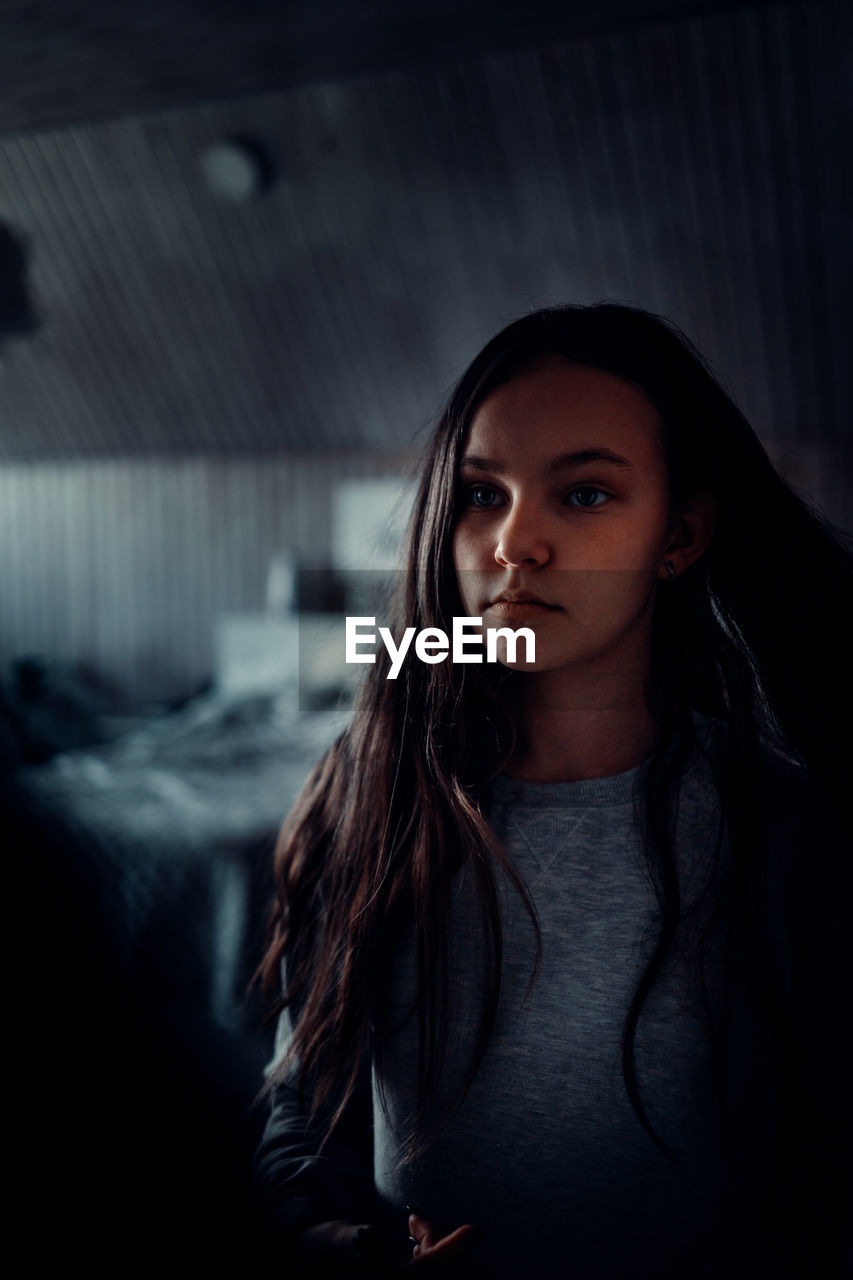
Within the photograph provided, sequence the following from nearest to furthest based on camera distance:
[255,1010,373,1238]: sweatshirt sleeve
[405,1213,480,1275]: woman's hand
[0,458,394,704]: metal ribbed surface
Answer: [405,1213,480,1275]: woman's hand → [255,1010,373,1238]: sweatshirt sleeve → [0,458,394,704]: metal ribbed surface

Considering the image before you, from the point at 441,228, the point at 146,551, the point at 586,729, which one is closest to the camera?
the point at 586,729

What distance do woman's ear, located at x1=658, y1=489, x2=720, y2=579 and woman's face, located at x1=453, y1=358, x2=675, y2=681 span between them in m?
0.03

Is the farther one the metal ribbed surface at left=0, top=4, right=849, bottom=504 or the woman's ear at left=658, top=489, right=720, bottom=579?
the metal ribbed surface at left=0, top=4, right=849, bottom=504

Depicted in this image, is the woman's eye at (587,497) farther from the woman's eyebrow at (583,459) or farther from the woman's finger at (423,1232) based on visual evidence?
the woman's finger at (423,1232)

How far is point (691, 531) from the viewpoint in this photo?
0.78 metres

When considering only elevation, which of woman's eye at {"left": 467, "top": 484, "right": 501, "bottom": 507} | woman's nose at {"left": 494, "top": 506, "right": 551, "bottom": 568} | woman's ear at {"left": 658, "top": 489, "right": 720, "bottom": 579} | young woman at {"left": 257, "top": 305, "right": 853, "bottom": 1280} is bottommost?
young woman at {"left": 257, "top": 305, "right": 853, "bottom": 1280}

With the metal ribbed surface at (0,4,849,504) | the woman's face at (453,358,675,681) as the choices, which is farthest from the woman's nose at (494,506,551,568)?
the metal ribbed surface at (0,4,849,504)

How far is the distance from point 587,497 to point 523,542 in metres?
0.07

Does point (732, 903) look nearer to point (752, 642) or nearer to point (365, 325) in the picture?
point (752, 642)

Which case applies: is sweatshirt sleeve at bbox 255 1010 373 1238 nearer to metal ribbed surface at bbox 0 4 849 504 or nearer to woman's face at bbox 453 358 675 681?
woman's face at bbox 453 358 675 681

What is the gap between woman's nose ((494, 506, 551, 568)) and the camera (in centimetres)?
68

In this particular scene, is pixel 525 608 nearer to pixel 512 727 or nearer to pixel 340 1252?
pixel 512 727

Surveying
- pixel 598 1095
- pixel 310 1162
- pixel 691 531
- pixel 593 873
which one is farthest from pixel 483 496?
pixel 310 1162

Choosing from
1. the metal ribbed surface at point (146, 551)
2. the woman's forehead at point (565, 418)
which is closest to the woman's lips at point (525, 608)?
the woman's forehead at point (565, 418)
